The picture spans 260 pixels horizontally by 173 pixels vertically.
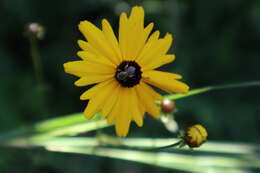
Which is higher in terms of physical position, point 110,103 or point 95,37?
point 95,37

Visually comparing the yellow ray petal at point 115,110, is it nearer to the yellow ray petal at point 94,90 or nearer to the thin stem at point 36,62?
the yellow ray petal at point 94,90

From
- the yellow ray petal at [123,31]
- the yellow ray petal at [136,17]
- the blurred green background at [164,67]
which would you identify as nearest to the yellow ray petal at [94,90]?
the yellow ray petal at [123,31]

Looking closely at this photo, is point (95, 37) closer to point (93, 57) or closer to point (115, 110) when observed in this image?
point (93, 57)

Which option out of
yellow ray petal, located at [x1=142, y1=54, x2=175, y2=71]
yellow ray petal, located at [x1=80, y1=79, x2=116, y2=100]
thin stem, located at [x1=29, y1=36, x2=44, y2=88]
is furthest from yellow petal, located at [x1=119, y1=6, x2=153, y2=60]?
thin stem, located at [x1=29, y1=36, x2=44, y2=88]

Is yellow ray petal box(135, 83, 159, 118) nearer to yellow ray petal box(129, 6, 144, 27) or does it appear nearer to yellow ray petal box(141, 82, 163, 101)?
yellow ray petal box(141, 82, 163, 101)

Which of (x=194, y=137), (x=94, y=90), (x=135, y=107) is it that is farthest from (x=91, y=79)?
(x=194, y=137)

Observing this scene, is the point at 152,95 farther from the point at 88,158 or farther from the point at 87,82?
the point at 88,158
